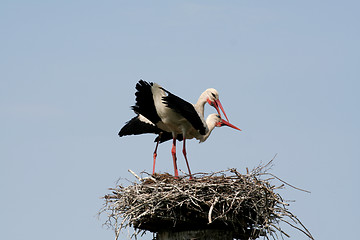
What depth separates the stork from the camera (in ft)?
28.2

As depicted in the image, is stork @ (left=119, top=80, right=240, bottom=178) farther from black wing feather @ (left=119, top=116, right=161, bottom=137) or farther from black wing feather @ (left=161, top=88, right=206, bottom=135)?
black wing feather @ (left=119, top=116, right=161, bottom=137)

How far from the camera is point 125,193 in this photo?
7289 millimetres

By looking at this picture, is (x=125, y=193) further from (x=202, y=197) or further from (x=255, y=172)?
(x=255, y=172)

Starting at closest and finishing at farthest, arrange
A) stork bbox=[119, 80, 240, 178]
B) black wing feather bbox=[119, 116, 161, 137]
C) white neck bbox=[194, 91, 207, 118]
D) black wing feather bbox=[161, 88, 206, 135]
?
black wing feather bbox=[161, 88, 206, 135] < stork bbox=[119, 80, 240, 178] < white neck bbox=[194, 91, 207, 118] < black wing feather bbox=[119, 116, 161, 137]

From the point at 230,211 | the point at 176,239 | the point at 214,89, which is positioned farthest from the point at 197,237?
the point at 214,89

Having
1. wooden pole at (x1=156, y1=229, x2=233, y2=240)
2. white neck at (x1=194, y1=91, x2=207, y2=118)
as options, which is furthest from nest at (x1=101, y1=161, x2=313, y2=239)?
white neck at (x1=194, y1=91, x2=207, y2=118)

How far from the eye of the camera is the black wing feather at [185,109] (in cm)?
845

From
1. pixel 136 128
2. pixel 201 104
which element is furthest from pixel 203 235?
pixel 136 128

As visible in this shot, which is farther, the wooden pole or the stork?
the stork

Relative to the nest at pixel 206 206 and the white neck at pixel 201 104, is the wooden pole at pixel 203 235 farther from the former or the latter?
the white neck at pixel 201 104

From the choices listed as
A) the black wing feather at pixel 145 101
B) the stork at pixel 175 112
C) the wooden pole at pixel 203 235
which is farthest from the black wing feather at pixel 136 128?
the wooden pole at pixel 203 235

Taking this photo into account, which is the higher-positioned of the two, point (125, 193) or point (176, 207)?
point (125, 193)

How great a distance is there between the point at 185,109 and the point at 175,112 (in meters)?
0.34

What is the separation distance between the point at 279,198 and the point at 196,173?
1106mm
